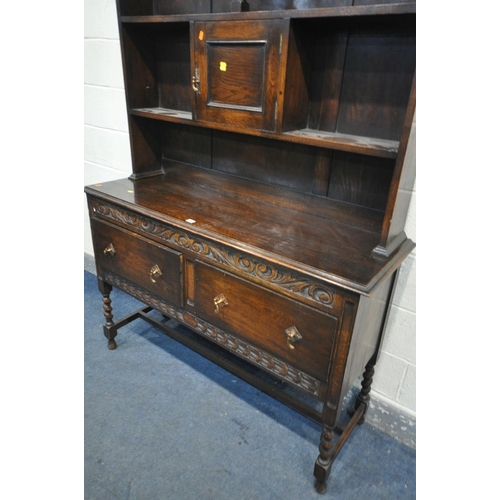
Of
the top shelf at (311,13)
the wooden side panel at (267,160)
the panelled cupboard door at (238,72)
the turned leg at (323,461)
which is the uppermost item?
the top shelf at (311,13)

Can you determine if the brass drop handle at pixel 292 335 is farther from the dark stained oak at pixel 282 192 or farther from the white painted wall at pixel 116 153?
the white painted wall at pixel 116 153

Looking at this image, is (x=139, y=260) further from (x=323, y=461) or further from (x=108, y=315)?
(x=323, y=461)

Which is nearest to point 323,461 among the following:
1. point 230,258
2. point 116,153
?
point 230,258

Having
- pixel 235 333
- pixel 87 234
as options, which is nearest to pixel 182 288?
pixel 235 333

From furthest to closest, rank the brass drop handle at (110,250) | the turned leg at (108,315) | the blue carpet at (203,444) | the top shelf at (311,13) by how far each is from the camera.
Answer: the turned leg at (108,315)
the brass drop handle at (110,250)
the blue carpet at (203,444)
the top shelf at (311,13)

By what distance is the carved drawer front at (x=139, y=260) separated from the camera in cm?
155

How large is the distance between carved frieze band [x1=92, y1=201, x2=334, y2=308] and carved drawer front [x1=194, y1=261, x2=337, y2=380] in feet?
0.15

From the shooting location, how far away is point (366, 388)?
170 centimetres

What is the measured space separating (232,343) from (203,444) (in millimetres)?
523

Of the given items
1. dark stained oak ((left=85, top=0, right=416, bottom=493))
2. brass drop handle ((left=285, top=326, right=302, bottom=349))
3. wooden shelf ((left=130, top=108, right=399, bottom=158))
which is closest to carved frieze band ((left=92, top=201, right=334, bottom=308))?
dark stained oak ((left=85, top=0, right=416, bottom=493))

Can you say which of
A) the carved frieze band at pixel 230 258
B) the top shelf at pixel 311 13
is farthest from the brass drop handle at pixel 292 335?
the top shelf at pixel 311 13

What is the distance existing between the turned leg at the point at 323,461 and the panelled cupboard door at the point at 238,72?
3.83ft

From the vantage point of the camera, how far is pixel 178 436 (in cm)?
165

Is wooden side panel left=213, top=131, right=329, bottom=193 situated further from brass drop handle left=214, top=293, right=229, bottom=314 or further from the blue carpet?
the blue carpet
